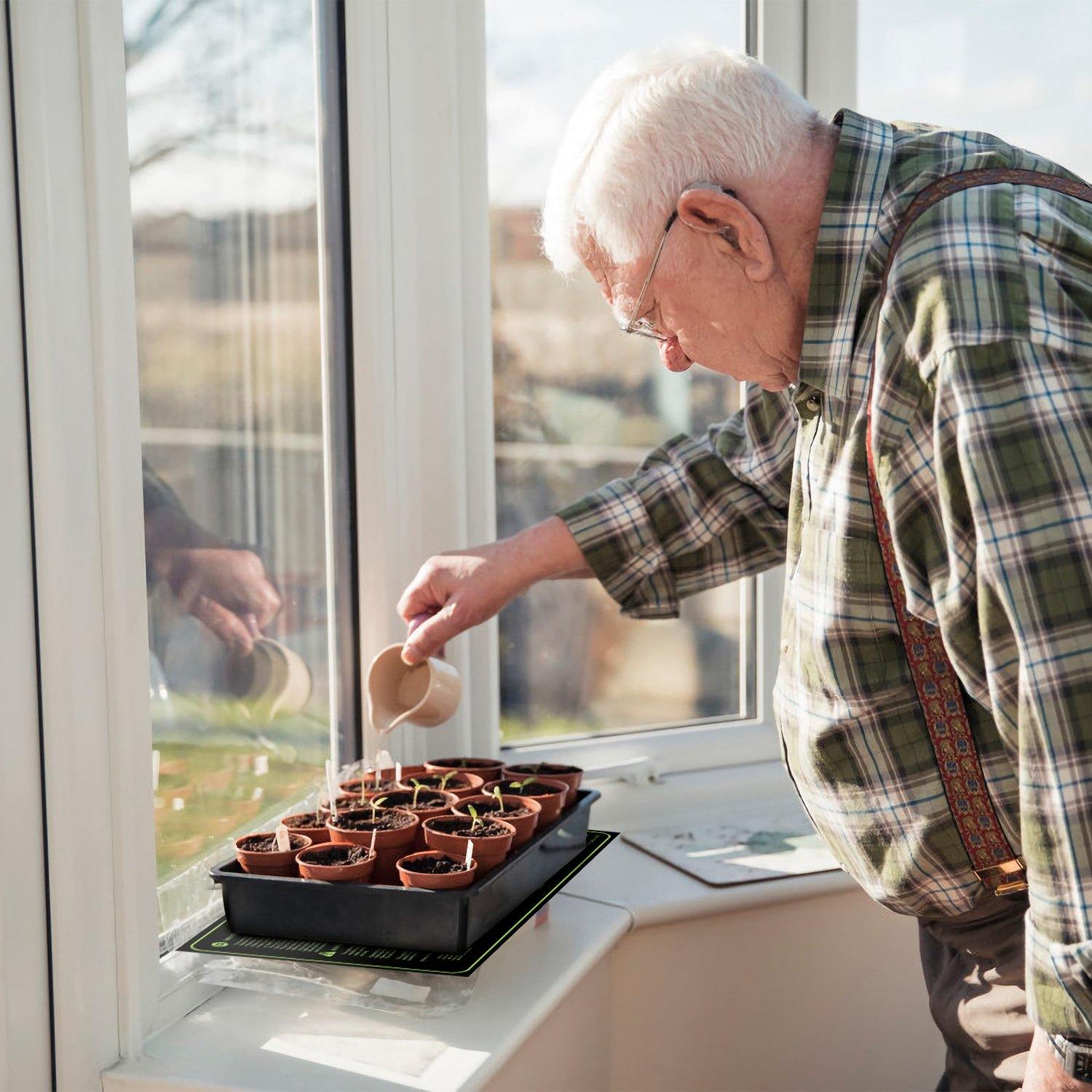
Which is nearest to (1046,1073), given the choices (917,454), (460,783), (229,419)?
(917,454)

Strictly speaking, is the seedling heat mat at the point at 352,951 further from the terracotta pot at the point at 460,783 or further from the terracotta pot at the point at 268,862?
the terracotta pot at the point at 460,783

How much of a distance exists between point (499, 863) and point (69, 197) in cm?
78

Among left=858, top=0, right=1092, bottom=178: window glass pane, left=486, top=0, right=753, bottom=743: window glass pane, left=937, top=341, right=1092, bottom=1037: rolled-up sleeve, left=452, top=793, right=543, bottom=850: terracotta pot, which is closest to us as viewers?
left=937, top=341, right=1092, bottom=1037: rolled-up sleeve

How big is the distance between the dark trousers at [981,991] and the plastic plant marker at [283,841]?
2.17 feet

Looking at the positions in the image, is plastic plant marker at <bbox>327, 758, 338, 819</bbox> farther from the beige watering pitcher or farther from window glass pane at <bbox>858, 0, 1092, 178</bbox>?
window glass pane at <bbox>858, 0, 1092, 178</bbox>

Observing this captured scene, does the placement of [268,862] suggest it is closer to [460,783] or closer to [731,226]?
[460,783]

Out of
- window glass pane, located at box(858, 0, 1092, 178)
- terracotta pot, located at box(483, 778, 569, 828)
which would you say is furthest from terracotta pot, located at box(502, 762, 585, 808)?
window glass pane, located at box(858, 0, 1092, 178)

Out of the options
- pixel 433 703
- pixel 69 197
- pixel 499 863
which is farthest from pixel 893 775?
pixel 69 197

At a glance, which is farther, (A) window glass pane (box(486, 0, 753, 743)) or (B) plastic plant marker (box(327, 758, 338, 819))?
(A) window glass pane (box(486, 0, 753, 743))

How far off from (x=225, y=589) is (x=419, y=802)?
339mm

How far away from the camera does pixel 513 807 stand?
1448 millimetres

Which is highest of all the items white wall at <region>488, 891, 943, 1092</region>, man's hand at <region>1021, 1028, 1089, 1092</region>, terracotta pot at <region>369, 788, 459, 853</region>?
terracotta pot at <region>369, 788, 459, 853</region>

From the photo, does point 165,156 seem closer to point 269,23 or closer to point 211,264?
point 211,264

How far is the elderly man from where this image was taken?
0.84 metres
